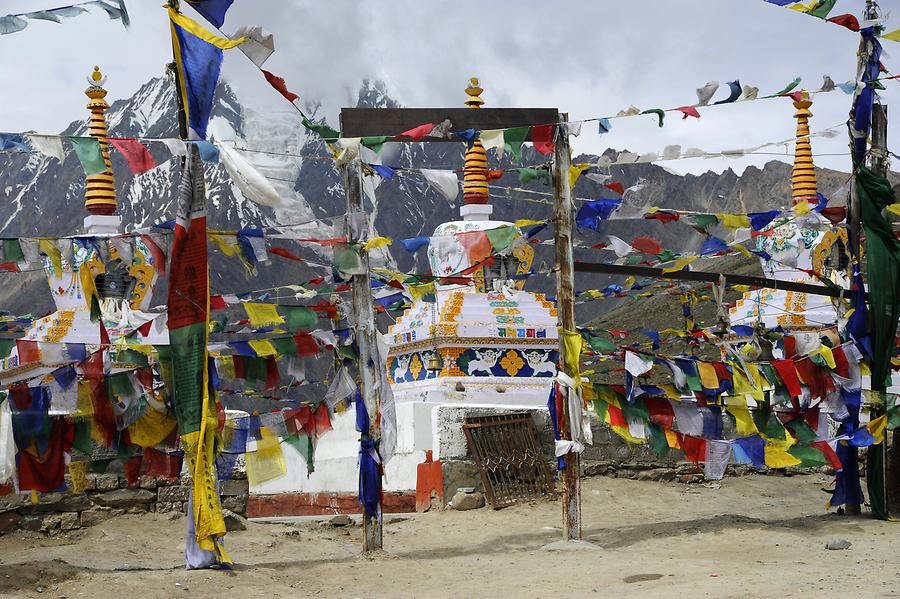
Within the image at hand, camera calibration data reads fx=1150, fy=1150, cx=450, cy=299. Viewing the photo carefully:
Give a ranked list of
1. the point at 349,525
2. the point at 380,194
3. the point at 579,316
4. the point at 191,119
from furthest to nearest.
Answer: the point at 579,316 → the point at 380,194 → the point at 349,525 → the point at 191,119

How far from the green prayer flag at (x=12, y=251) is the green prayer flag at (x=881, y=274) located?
8530mm

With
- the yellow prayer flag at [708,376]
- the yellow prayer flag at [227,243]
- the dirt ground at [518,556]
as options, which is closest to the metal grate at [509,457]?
the dirt ground at [518,556]

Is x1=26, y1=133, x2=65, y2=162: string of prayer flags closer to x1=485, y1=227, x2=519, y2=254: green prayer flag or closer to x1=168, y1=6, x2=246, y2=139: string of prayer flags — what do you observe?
x1=168, y1=6, x2=246, y2=139: string of prayer flags

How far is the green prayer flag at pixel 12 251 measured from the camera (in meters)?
9.63

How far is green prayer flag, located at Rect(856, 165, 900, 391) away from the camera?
12.3 m

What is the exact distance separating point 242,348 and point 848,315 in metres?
6.61

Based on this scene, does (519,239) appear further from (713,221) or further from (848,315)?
(848,315)

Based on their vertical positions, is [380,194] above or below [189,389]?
above

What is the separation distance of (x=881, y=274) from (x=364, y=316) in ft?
18.5

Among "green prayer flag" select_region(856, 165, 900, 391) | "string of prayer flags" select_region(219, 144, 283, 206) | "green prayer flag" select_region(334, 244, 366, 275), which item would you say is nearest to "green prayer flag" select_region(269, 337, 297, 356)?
"green prayer flag" select_region(334, 244, 366, 275)

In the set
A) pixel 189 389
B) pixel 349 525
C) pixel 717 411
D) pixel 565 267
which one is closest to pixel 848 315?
pixel 717 411

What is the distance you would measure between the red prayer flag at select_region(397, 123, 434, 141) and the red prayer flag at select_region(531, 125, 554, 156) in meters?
1.00

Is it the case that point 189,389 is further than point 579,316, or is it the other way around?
point 579,316

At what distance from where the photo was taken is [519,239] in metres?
11.7
